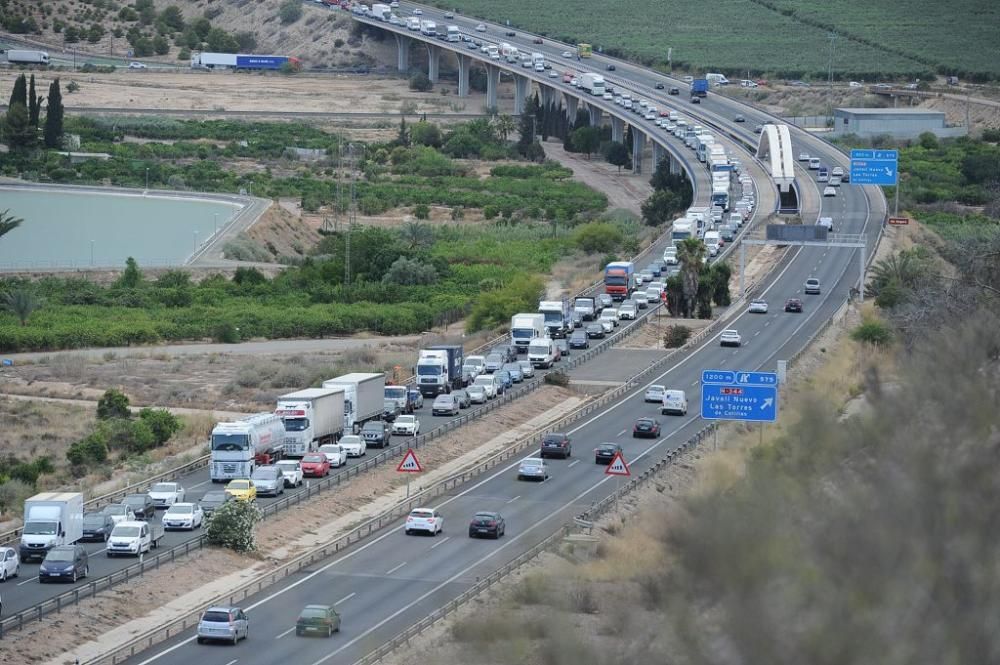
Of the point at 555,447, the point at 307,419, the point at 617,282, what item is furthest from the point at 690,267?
the point at 307,419

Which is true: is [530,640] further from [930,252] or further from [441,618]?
[930,252]

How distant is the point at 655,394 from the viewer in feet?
215

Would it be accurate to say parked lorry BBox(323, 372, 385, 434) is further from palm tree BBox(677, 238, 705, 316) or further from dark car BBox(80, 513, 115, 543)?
palm tree BBox(677, 238, 705, 316)

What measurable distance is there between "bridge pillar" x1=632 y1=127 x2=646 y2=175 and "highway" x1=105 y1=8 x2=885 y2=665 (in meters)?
66.9

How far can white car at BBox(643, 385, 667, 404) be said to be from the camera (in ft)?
214

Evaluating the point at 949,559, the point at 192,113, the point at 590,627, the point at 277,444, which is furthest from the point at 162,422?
the point at 192,113

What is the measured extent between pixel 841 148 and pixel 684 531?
12914 cm

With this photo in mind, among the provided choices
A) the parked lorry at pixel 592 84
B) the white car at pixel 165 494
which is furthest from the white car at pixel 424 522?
the parked lorry at pixel 592 84

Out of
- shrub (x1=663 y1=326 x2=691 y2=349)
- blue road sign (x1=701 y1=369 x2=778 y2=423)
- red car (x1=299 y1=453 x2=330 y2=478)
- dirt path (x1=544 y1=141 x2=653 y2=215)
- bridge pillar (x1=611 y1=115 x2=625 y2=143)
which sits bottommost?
dirt path (x1=544 y1=141 x2=653 y2=215)

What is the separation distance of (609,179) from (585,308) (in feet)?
212

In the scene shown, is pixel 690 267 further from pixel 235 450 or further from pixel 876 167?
pixel 235 450

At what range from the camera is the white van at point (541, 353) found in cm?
7212

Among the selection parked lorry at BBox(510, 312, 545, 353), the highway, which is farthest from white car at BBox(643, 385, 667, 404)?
parked lorry at BBox(510, 312, 545, 353)

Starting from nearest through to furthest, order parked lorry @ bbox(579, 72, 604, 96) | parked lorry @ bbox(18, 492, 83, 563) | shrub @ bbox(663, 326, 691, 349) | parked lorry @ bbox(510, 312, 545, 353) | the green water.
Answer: parked lorry @ bbox(18, 492, 83, 563)
parked lorry @ bbox(510, 312, 545, 353)
shrub @ bbox(663, 326, 691, 349)
the green water
parked lorry @ bbox(579, 72, 604, 96)
